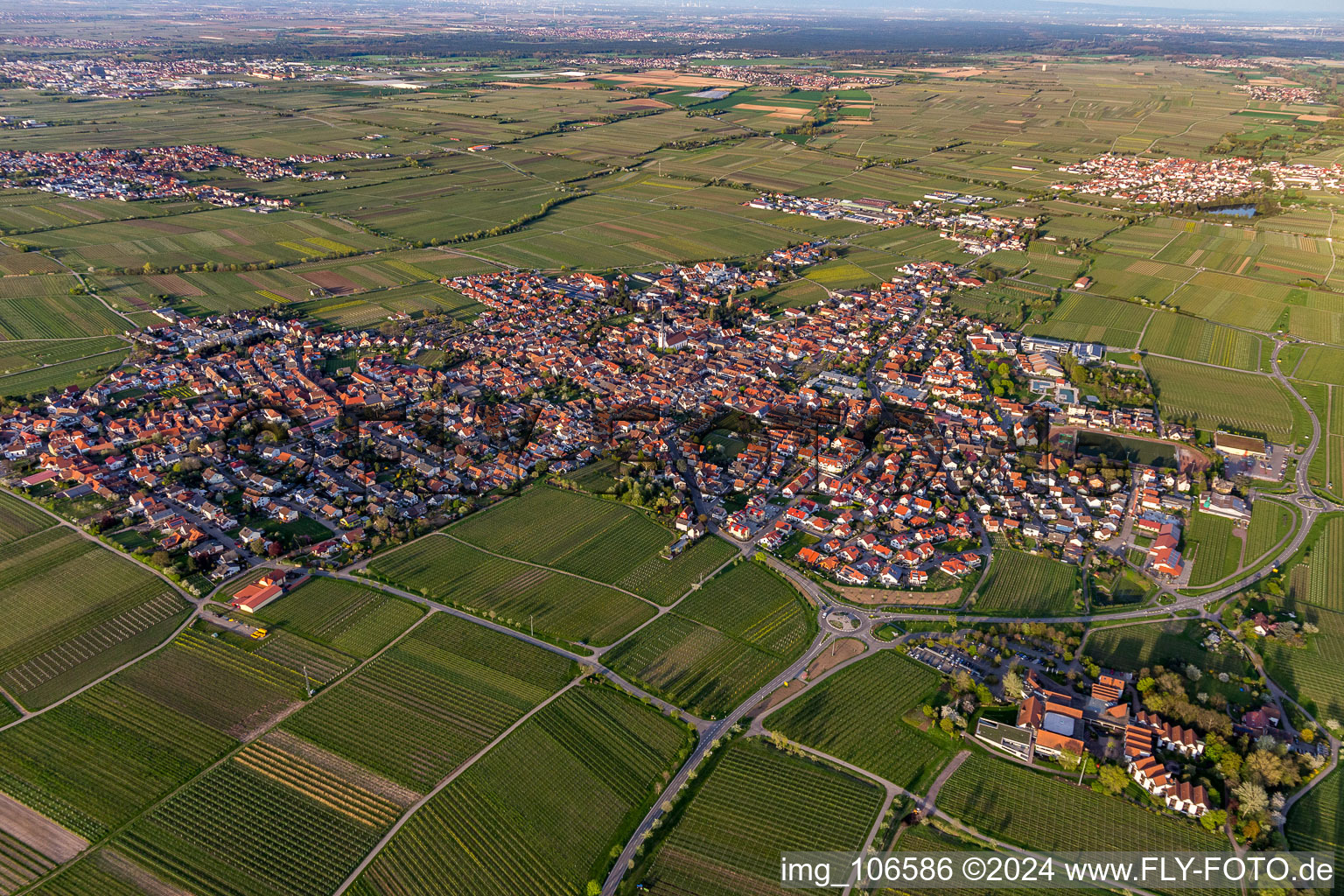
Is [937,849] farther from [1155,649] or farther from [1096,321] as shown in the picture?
[1096,321]

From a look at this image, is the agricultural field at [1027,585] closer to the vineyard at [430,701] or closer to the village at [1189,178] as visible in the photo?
the vineyard at [430,701]

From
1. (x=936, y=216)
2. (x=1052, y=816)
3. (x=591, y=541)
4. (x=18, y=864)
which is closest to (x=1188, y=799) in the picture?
(x=1052, y=816)

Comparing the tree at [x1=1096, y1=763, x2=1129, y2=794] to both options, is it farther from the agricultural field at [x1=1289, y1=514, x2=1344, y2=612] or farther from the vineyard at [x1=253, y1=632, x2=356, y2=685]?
the vineyard at [x1=253, y1=632, x2=356, y2=685]

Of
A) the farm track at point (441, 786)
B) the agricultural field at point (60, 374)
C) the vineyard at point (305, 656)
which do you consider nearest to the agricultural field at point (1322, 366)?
the farm track at point (441, 786)

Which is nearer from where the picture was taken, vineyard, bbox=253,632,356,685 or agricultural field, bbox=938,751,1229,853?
agricultural field, bbox=938,751,1229,853

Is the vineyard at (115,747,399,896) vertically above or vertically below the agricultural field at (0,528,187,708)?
below

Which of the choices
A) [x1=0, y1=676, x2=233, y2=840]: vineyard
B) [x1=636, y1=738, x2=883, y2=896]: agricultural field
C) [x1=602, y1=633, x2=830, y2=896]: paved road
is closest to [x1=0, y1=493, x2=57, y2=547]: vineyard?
[x1=0, y1=676, x2=233, y2=840]: vineyard
